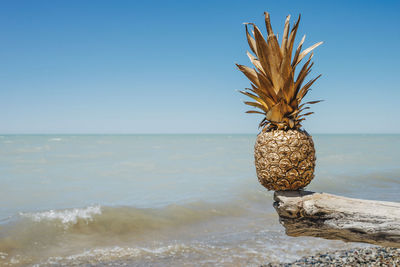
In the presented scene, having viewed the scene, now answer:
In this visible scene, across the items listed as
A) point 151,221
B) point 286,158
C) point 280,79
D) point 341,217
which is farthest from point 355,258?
point 151,221

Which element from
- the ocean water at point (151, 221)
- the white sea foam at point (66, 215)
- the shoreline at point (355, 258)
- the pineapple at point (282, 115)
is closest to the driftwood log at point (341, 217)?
the pineapple at point (282, 115)

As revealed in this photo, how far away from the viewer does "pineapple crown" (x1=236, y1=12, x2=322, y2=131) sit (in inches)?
118

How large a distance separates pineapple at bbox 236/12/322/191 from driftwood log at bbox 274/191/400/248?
0.18 metres

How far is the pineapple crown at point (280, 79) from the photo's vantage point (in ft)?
9.80

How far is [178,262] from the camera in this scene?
228 inches

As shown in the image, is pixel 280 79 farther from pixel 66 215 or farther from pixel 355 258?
pixel 66 215

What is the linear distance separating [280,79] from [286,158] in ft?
2.74

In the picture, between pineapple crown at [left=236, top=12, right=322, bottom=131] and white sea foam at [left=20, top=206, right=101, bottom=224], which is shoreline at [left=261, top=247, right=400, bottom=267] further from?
white sea foam at [left=20, top=206, right=101, bottom=224]

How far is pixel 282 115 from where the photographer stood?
10.1 ft

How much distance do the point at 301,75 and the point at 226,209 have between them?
796 cm

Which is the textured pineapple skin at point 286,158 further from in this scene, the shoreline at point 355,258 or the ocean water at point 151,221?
the ocean water at point 151,221

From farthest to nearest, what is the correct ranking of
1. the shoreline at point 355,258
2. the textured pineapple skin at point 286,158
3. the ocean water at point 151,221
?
1. the ocean water at point 151,221
2. the shoreline at point 355,258
3. the textured pineapple skin at point 286,158

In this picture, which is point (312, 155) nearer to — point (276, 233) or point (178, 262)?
point (178, 262)

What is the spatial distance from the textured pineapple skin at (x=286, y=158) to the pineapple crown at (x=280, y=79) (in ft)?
0.52
